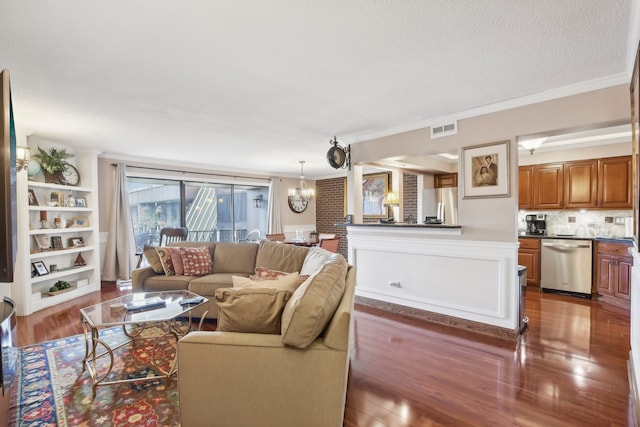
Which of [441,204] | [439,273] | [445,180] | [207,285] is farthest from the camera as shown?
[445,180]

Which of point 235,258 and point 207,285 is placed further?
point 235,258

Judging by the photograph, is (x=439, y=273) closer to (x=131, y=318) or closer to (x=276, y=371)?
(x=276, y=371)

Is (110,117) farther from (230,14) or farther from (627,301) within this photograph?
(627,301)

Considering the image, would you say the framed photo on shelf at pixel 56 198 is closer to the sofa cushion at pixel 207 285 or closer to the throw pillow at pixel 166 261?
the throw pillow at pixel 166 261

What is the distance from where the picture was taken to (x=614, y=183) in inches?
177

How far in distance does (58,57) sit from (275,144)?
2.90 metres

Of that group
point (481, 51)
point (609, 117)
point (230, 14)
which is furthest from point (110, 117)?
point (609, 117)

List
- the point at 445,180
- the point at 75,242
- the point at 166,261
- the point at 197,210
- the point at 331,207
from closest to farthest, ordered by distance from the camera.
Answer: the point at 166,261 < the point at 75,242 < the point at 445,180 < the point at 197,210 < the point at 331,207

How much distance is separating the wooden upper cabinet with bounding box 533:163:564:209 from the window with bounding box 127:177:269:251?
18.9 ft

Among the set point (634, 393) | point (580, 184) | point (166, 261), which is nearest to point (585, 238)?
point (580, 184)

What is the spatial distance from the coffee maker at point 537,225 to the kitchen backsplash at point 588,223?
73mm

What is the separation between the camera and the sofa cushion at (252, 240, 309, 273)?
366 centimetres

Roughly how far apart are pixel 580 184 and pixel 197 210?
708 centimetres

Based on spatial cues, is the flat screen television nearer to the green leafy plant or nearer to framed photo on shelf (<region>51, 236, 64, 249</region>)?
the green leafy plant
